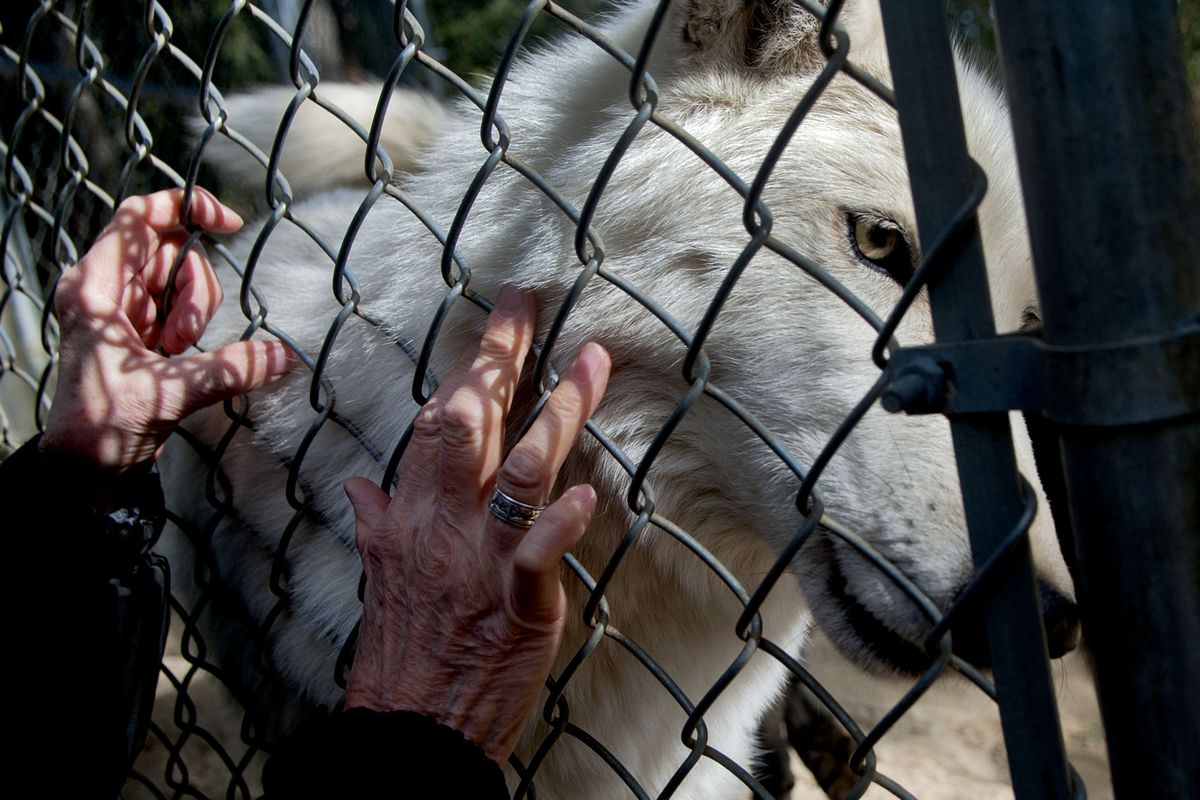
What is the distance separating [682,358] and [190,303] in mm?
884

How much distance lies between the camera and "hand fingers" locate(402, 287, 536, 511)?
1.20 m

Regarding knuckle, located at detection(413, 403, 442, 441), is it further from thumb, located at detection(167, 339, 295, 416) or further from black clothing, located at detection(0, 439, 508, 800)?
black clothing, located at detection(0, 439, 508, 800)

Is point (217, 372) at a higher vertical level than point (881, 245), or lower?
lower

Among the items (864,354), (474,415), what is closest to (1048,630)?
(864,354)

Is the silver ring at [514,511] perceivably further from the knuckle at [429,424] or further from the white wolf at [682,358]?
the white wolf at [682,358]

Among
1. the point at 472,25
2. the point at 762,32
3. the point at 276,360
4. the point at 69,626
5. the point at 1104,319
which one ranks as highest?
the point at 762,32

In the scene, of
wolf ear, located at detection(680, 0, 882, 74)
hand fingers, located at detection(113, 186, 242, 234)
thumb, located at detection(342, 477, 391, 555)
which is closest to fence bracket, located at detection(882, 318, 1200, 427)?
thumb, located at detection(342, 477, 391, 555)

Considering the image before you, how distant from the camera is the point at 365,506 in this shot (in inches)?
53.8

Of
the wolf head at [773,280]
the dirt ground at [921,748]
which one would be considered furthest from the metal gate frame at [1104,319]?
the dirt ground at [921,748]

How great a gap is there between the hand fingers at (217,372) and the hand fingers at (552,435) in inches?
25.3

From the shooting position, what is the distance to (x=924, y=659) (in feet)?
4.29

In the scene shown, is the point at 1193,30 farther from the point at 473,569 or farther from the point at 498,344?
the point at 473,569

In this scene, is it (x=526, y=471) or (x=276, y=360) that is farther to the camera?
(x=276, y=360)

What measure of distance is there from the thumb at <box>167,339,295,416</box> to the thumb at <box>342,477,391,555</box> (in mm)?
341
